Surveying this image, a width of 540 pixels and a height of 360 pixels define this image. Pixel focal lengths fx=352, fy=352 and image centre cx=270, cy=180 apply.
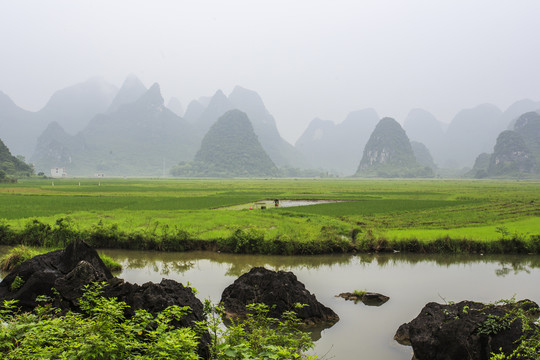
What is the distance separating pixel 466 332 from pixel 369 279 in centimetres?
469

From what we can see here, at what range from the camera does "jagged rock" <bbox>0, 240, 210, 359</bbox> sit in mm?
4996

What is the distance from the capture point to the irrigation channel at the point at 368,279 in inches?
233

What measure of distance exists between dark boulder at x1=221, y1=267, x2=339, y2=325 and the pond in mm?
331

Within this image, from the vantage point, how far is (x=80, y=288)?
18.9 feet

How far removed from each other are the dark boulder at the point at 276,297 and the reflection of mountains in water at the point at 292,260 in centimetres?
321

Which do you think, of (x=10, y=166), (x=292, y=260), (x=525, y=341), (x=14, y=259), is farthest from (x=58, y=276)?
(x=10, y=166)

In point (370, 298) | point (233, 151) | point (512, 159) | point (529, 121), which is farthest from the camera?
point (233, 151)

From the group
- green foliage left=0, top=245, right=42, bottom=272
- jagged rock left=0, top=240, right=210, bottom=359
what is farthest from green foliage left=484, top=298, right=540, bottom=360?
green foliage left=0, top=245, right=42, bottom=272

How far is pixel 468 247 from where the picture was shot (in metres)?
12.2

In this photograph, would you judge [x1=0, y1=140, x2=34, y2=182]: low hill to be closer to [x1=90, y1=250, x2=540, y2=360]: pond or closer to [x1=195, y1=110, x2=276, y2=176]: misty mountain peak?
[x1=195, y1=110, x2=276, y2=176]: misty mountain peak

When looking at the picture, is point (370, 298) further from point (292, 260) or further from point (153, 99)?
point (153, 99)

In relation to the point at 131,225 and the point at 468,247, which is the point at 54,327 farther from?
the point at 468,247

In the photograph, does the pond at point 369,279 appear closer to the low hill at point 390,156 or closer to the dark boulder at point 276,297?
the dark boulder at point 276,297

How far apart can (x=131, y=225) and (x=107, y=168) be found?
145819mm
